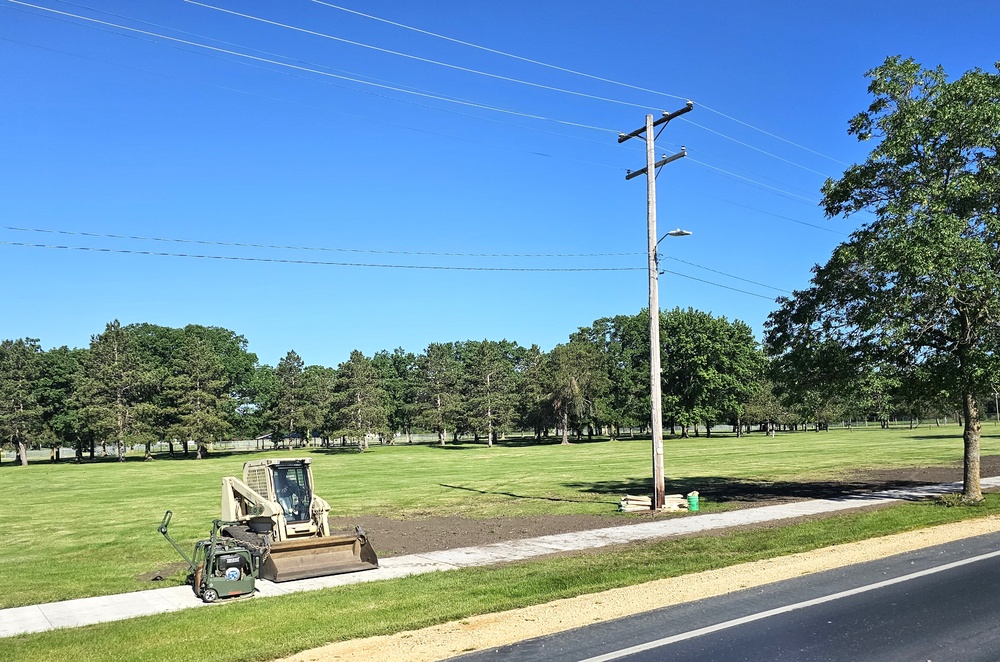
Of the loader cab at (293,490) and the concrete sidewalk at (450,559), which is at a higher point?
the loader cab at (293,490)

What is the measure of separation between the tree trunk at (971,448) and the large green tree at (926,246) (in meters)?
0.03

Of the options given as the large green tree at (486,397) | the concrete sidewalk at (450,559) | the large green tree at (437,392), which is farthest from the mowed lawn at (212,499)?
the large green tree at (437,392)

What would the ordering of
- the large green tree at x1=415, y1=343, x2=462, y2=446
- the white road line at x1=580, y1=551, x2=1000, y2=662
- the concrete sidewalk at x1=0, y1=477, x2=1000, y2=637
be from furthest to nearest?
the large green tree at x1=415, y1=343, x2=462, y2=446
the concrete sidewalk at x1=0, y1=477, x2=1000, y2=637
the white road line at x1=580, y1=551, x2=1000, y2=662

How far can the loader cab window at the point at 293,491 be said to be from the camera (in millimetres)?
15055

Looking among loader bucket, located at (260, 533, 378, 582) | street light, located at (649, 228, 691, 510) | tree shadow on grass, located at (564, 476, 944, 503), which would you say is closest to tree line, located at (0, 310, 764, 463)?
tree shadow on grass, located at (564, 476, 944, 503)

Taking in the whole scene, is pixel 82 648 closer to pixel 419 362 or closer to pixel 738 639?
pixel 738 639

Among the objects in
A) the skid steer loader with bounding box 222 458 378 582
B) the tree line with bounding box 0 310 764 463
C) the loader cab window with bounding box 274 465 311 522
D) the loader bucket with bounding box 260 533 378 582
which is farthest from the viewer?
the tree line with bounding box 0 310 764 463

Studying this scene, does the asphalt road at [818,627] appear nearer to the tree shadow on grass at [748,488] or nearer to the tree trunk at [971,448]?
the tree trunk at [971,448]

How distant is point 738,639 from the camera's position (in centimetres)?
817

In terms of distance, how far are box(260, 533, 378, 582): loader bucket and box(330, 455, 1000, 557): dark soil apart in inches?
84.7

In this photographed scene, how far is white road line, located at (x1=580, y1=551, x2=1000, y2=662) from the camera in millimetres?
7906

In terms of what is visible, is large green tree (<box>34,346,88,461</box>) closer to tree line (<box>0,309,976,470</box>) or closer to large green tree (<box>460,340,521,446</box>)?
tree line (<box>0,309,976,470</box>)

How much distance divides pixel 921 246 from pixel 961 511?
271 inches

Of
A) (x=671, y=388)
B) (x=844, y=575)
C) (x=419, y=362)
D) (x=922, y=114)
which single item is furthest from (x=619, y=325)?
(x=844, y=575)
